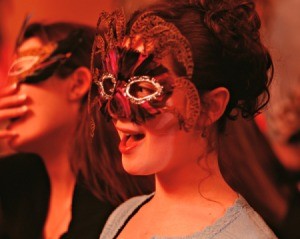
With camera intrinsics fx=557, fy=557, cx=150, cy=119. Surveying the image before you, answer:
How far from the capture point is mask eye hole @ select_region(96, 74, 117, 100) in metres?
0.91

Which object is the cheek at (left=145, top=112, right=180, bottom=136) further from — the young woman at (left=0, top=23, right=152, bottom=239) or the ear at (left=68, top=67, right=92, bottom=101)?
the ear at (left=68, top=67, right=92, bottom=101)

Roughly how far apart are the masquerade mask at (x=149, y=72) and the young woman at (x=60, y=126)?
382mm

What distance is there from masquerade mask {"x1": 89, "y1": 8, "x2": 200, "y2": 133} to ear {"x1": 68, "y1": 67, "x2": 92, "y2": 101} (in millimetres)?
455

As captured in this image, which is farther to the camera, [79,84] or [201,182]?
[79,84]

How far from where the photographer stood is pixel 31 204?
1.49m

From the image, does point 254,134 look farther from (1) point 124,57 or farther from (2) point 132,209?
(1) point 124,57

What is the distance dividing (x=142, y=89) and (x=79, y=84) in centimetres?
52

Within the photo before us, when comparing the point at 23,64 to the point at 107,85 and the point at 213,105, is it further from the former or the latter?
the point at 213,105

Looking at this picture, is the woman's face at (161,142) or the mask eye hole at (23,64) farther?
the mask eye hole at (23,64)

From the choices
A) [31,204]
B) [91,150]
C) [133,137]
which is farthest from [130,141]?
[31,204]

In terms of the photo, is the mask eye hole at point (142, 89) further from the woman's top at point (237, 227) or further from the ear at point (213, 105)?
the woman's top at point (237, 227)

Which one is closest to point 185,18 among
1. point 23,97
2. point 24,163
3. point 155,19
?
point 155,19

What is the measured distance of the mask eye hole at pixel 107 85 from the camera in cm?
91

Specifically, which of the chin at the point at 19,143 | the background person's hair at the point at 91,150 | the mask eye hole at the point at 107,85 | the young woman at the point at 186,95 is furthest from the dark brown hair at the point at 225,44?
the chin at the point at 19,143
